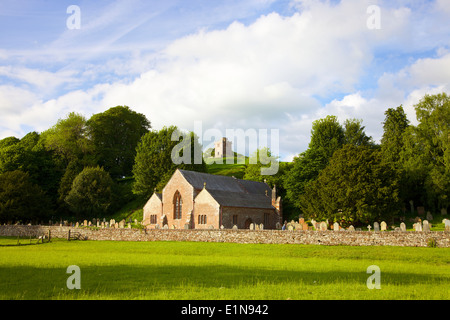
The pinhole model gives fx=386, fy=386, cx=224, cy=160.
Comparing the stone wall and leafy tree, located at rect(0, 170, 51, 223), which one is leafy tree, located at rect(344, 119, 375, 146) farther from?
leafy tree, located at rect(0, 170, 51, 223)

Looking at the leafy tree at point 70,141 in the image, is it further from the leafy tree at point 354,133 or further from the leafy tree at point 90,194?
the leafy tree at point 354,133

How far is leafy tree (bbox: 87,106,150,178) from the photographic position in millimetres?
91375

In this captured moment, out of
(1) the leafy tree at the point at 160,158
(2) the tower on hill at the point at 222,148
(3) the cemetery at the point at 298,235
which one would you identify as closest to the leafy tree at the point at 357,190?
(3) the cemetery at the point at 298,235

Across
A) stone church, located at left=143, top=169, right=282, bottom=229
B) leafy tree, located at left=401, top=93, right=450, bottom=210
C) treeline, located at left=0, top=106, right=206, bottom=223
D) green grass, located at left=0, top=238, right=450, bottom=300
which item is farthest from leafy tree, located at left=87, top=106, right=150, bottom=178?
green grass, located at left=0, top=238, right=450, bottom=300

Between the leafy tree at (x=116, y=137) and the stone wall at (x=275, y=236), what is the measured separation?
129 feet

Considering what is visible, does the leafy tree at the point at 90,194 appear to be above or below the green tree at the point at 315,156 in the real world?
below

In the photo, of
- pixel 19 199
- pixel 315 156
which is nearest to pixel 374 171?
pixel 315 156

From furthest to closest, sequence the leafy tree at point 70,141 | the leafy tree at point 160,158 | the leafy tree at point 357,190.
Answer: the leafy tree at point 70,141 < the leafy tree at point 160,158 < the leafy tree at point 357,190

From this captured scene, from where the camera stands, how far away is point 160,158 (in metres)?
76.3

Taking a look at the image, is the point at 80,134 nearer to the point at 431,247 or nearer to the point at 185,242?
the point at 185,242

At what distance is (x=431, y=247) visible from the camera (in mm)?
28359

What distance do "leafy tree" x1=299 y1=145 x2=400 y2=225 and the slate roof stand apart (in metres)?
12.9

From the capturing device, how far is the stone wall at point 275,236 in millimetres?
29203

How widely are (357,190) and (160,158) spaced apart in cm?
4311
